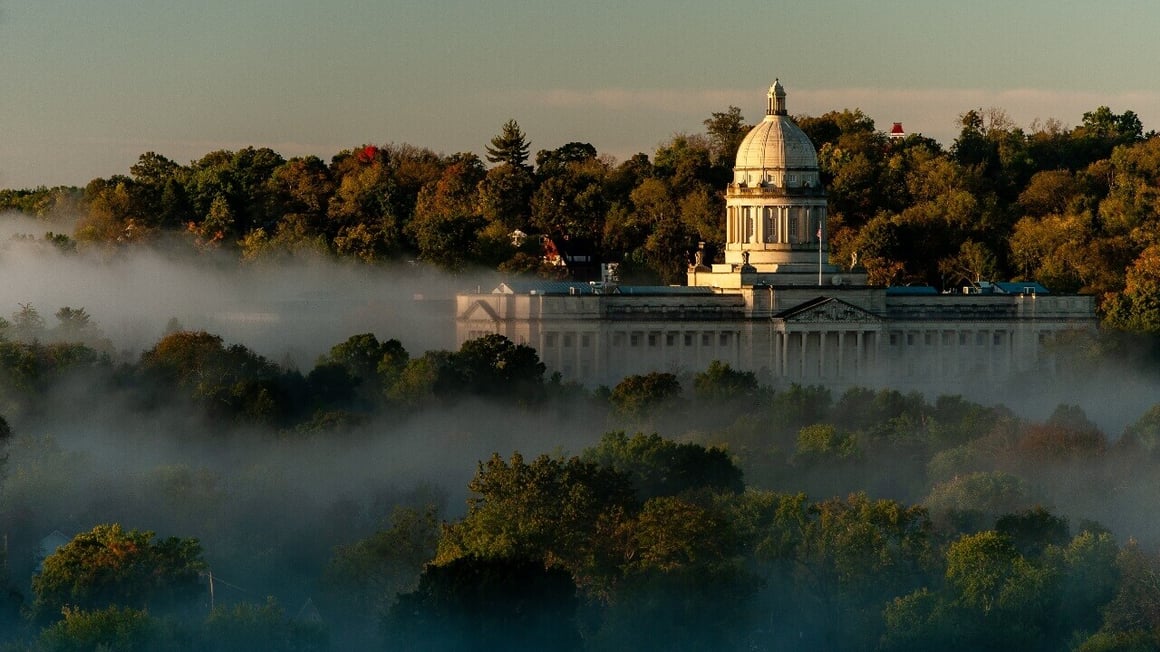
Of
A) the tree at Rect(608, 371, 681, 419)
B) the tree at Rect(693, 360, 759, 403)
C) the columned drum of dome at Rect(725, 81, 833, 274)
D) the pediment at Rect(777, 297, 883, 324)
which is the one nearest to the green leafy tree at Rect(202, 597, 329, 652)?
the tree at Rect(608, 371, 681, 419)

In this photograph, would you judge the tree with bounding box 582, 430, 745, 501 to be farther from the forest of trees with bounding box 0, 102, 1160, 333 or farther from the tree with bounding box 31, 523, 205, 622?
the forest of trees with bounding box 0, 102, 1160, 333

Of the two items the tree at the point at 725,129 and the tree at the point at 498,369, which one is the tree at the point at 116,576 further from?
the tree at the point at 725,129

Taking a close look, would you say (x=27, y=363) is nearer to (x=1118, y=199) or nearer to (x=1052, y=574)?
(x=1052, y=574)

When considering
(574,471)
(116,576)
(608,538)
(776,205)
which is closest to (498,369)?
(776,205)

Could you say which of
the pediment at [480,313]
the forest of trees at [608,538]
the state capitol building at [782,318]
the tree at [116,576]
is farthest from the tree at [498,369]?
the tree at [116,576]

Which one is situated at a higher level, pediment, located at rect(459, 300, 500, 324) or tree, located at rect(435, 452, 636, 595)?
pediment, located at rect(459, 300, 500, 324)

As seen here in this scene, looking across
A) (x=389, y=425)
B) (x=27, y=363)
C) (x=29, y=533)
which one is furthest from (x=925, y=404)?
(x=29, y=533)

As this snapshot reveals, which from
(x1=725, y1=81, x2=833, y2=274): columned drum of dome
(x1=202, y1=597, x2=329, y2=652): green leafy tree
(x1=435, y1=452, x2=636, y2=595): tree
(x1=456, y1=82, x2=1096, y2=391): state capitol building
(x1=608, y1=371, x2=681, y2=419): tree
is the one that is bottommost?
(x1=202, y1=597, x2=329, y2=652): green leafy tree
